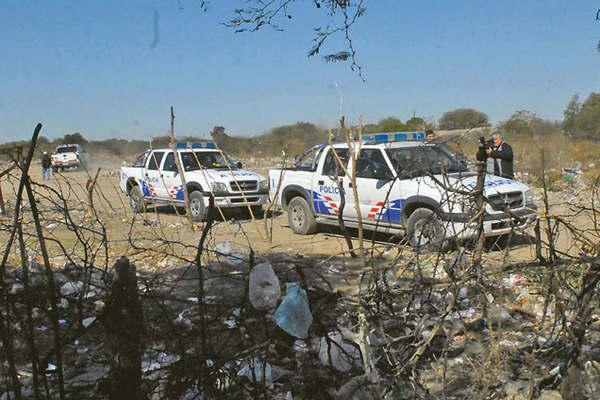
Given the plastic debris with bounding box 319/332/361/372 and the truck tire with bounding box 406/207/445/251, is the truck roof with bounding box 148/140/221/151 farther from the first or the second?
the plastic debris with bounding box 319/332/361/372

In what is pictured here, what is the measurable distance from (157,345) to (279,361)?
2.13 ft

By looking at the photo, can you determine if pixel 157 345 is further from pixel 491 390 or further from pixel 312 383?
pixel 491 390

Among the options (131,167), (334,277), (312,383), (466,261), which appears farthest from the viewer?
(131,167)

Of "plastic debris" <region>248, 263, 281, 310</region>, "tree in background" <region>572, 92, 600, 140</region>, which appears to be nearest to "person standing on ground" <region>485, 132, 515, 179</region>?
"plastic debris" <region>248, 263, 281, 310</region>

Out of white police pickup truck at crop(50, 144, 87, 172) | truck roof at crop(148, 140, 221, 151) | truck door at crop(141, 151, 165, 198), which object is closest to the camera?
truck roof at crop(148, 140, 221, 151)

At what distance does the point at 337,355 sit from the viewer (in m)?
3.09

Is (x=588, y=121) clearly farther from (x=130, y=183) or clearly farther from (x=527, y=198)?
(x=527, y=198)

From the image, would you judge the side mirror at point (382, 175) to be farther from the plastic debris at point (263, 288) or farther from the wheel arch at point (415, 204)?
the plastic debris at point (263, 288)

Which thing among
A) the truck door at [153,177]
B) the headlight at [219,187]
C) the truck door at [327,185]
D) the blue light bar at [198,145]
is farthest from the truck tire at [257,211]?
the truck door at [327,185]

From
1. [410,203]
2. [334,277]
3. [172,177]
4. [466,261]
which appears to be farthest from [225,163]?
[466,261]

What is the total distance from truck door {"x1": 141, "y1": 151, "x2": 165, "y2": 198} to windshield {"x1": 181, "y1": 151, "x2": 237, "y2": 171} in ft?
2.43

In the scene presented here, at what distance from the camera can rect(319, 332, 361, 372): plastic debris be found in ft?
9.99

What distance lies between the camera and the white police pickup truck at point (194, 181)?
13.6m

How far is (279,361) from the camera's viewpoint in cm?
331
